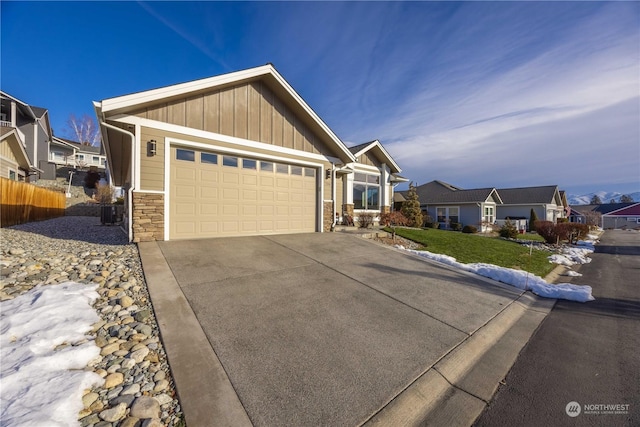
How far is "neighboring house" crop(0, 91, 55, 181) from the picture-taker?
20625mm

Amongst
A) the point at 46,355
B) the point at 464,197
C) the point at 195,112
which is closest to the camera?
the point at 46,355

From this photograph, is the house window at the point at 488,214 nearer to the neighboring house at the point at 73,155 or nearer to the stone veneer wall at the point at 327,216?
the stone veneer wall at the point at 327,216

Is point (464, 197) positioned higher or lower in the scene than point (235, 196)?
higher

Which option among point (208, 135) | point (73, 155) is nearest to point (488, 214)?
point (208, 135)

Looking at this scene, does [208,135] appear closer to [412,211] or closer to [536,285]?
[536,285]

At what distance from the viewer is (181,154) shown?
696 centimetres

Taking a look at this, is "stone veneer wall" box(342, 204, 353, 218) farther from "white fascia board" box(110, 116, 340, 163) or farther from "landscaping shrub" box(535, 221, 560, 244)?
"landscaping shrub" box(535, 221, 560, 244)

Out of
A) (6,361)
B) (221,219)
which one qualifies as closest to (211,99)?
(221,219)

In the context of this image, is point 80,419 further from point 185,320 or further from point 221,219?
point 221,219

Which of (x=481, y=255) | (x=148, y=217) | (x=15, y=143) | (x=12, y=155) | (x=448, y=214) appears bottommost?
(x=481, y=255)

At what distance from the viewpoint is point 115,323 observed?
296 centimetres

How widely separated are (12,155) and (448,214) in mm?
32911

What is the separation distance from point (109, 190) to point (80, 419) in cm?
2565

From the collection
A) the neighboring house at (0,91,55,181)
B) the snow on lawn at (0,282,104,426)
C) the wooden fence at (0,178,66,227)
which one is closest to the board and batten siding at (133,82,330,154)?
the snow on lawn at (0,282,104,426)
